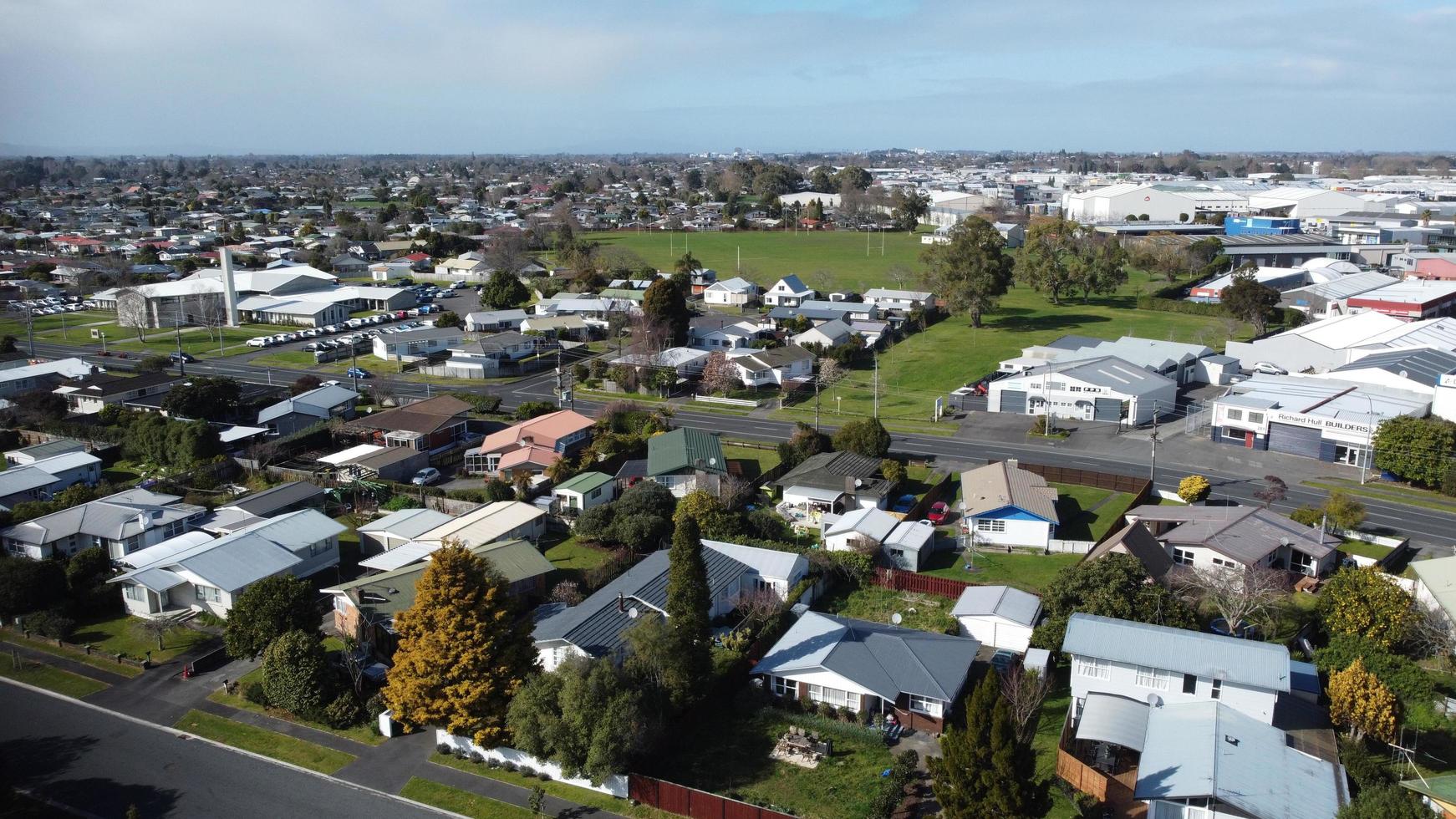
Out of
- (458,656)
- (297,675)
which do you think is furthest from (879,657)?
(297,675)

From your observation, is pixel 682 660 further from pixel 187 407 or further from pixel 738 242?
pixel 738 242

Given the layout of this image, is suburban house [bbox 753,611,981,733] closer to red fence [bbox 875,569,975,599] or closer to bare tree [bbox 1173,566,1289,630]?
red fence [bbox 875,569,975,599]

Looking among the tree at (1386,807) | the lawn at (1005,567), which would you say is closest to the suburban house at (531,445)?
the lawn at (1005,567)

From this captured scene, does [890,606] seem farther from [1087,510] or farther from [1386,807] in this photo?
[1386,807]

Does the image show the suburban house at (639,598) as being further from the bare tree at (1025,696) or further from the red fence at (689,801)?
the bare tree at (1025,696)

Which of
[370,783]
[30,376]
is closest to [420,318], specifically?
[30,376]

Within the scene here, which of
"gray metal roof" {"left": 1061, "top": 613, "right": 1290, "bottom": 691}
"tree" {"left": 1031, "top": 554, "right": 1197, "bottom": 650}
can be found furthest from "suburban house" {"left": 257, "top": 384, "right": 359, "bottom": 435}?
"gray metal roof" {"left": 1061, "top": 613, "right": 1290, "bottom": 691}

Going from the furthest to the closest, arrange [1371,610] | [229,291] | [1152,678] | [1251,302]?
[229,291], [1251,302], [1371,610], [1152,678]
